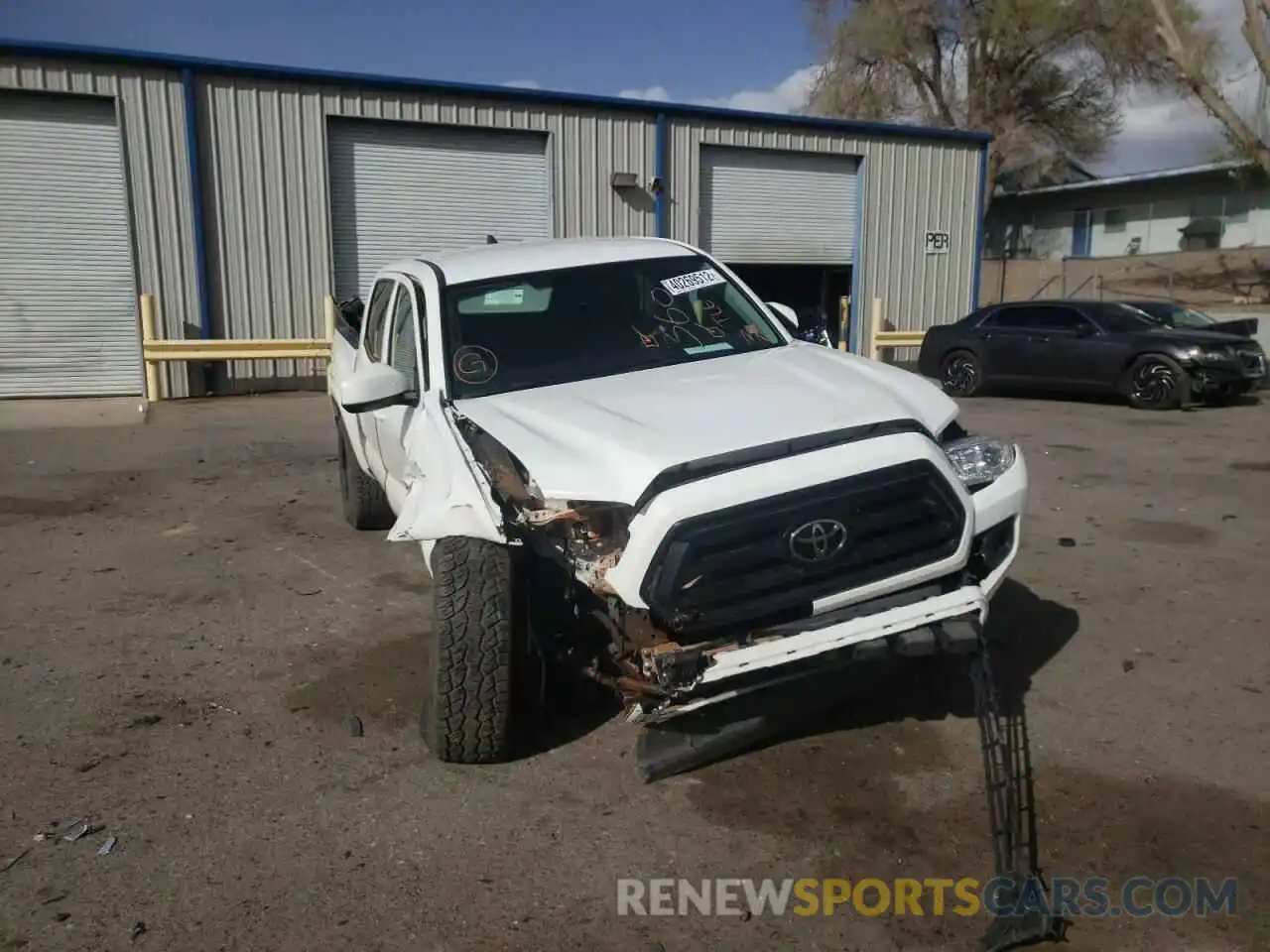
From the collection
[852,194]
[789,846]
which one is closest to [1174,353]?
[852,194]

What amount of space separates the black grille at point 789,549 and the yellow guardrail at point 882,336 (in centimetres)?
1562

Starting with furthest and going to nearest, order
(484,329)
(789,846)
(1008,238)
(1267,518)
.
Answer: (1008,238)
(1267,518)
(484,329)
(789,846)

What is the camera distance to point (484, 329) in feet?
15.2

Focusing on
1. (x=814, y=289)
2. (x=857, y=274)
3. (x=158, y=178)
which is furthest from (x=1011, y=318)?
(x=158, y=178)

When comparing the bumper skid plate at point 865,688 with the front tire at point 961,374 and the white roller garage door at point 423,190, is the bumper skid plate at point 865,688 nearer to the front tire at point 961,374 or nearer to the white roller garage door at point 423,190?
A: the front tire at point 961,374

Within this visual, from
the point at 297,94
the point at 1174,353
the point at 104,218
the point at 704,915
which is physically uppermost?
the point at 297,94

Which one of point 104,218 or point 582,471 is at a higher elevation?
point 104,218

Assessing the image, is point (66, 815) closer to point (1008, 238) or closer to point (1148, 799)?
point (1148, 799)

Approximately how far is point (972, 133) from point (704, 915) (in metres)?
20.0

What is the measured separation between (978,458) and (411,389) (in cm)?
237

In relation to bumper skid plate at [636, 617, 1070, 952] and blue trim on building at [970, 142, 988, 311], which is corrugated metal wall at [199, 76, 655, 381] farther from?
bumper skid plate at [636, 617, 1070, 952]

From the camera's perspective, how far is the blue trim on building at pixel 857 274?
19344 mm

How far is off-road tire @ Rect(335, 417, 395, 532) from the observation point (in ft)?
22.3

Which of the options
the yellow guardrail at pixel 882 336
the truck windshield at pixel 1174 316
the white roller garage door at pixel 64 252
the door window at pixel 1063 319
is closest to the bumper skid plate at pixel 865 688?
the door window at pixel 1063 319
